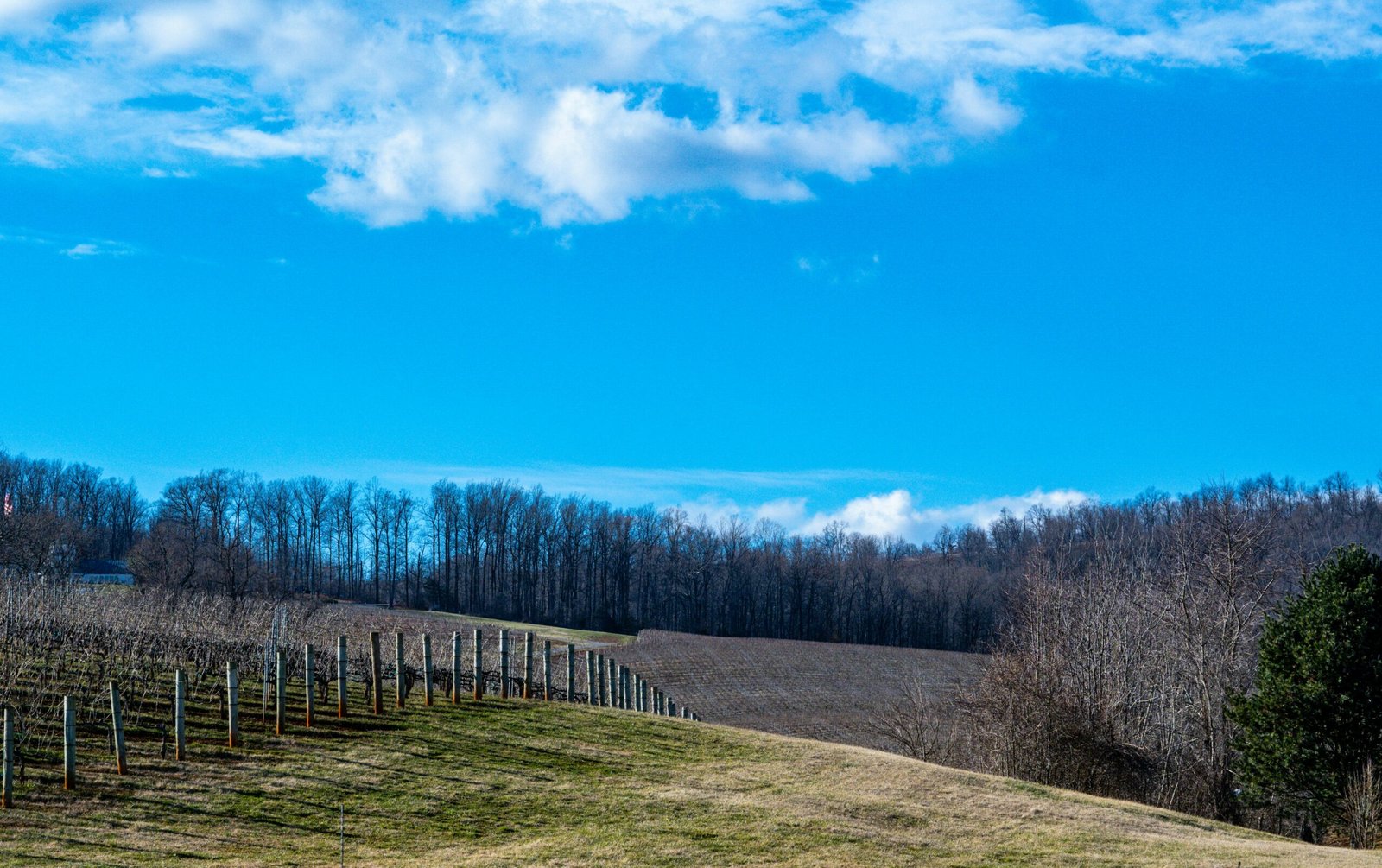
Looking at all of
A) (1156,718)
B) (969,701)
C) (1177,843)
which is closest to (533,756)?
(1177,843)

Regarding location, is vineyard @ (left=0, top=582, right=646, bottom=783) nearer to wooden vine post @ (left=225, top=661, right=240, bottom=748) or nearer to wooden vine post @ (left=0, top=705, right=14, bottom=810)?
wooden vine post @ (left=0, top=705, right=14, bottom=810)

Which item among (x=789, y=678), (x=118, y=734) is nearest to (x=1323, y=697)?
(x=118, y=734)

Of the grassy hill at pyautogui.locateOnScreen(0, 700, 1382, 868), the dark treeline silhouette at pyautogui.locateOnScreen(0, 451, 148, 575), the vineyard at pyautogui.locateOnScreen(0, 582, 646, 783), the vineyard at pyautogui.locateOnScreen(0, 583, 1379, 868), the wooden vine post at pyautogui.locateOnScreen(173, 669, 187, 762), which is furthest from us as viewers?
the dark treeline silhouette at pyautogui.locateOnScreen(0, 451, 148, 575)

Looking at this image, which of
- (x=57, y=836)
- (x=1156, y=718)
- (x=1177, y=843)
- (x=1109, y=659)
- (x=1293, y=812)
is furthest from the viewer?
(x=1109, y=659)

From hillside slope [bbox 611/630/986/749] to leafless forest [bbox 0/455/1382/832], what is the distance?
1.64 meters

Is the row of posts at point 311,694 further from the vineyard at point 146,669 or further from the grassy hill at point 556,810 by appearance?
the grassy hill at point 556,810

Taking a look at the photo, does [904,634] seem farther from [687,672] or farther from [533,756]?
[533,756]

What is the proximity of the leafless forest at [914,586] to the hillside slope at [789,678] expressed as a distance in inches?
64.7

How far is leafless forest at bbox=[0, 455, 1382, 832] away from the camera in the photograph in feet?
88.4

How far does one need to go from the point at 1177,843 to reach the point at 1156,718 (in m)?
15.9

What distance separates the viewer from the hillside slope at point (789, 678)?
44531mm

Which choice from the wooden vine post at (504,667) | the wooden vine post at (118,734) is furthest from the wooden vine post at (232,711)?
the wooden vine post at (504,667)

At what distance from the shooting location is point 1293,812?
23.9 meters

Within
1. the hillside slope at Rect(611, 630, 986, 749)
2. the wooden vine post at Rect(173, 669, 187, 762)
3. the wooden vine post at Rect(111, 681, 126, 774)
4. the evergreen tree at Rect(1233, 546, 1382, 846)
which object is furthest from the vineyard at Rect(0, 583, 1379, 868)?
the hillside slope at Rect(611, 630, 986, 749)
